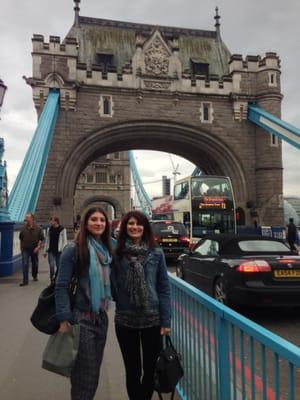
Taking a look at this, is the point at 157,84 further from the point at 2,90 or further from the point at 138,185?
the point at 138,185

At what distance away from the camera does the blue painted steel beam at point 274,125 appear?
70.8 ft

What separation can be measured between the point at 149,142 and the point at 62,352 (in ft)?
83.4

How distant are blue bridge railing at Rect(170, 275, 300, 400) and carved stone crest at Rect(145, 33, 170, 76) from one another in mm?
23414

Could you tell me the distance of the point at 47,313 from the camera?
2518mm

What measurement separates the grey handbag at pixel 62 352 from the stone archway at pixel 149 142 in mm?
20684

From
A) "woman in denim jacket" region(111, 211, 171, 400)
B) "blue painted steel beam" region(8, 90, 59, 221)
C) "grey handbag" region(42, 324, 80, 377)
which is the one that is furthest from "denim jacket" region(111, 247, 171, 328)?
"blue painted steel beam" region(8, 90, 59, 221)

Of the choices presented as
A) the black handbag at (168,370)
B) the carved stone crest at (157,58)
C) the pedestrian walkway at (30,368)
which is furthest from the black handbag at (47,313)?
the carved stone crest at (157,58)

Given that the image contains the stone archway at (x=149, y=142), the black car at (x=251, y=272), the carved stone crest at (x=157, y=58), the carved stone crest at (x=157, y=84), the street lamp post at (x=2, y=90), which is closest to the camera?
the black car at (x=251, y=272)

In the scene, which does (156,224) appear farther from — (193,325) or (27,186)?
(193,325)

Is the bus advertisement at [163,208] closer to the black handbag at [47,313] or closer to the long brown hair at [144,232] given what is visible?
the long brown hair at [144,232]

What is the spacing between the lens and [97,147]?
24.3 meters

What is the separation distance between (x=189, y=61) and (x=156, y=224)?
18.7 metres

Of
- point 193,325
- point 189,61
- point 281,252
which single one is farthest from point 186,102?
point 193,325

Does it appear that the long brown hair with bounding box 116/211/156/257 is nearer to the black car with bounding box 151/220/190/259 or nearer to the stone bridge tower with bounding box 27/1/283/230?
the black car with bounding box 151/220/190/259
